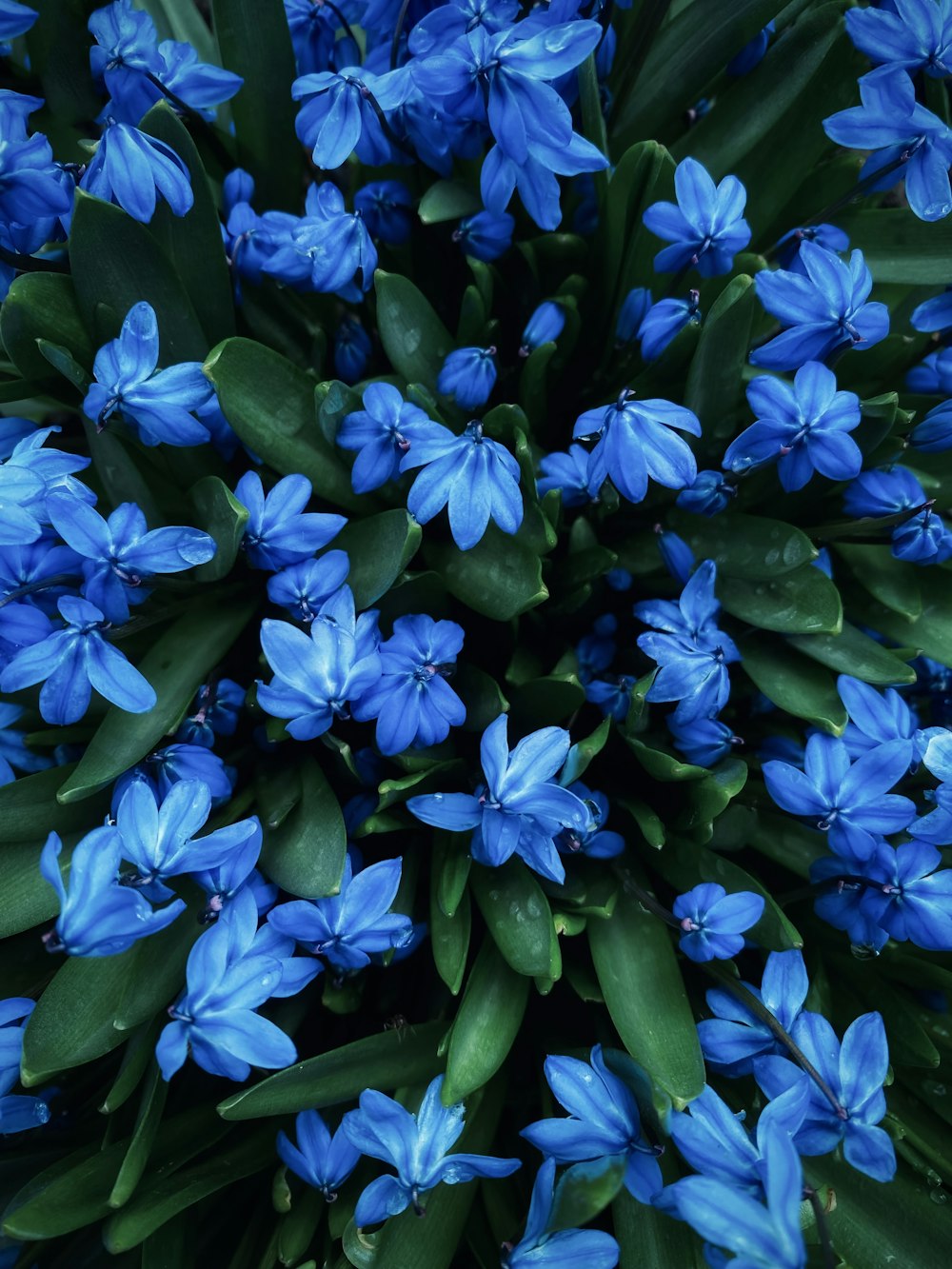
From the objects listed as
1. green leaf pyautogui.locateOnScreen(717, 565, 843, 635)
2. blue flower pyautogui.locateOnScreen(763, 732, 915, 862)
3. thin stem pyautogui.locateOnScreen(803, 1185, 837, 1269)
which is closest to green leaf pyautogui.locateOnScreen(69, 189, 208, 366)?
Result: green leaf pyautogui.locateOnScreen(717, 565, 843, 635)

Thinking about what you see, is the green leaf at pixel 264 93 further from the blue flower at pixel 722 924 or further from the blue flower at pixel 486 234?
the blue flower at pixel 722 924

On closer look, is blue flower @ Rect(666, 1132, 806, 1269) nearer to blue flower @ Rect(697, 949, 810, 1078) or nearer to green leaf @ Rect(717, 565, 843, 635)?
blue flower @ Rect(697, 949, 810, 1078)

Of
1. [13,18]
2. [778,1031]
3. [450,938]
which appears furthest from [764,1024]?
[13,18]

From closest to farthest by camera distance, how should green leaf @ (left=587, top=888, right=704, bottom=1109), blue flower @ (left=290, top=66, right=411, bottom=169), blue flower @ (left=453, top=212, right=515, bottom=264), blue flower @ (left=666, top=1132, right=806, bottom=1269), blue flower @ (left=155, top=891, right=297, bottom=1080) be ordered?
blue flower @ (left=666, top=1132, right=806, bottom=1269)
blue flower @ (left=155, top=891, right=297, bottom=1080)
green leaf @ (left=587, top=888, right=704, bottom=1109)
blue flower @ (left=290, top=66, right=411, bottom=169)
blue flower @ (left=453, top=212, right=515, bottom=264)

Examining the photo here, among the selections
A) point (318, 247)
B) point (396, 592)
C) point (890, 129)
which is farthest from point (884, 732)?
point (318, 247)

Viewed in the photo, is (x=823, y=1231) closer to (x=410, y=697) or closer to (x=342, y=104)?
(x=410, y=697)

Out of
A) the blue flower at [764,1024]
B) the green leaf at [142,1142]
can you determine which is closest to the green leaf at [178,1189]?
the green leaf at [142,1142]
